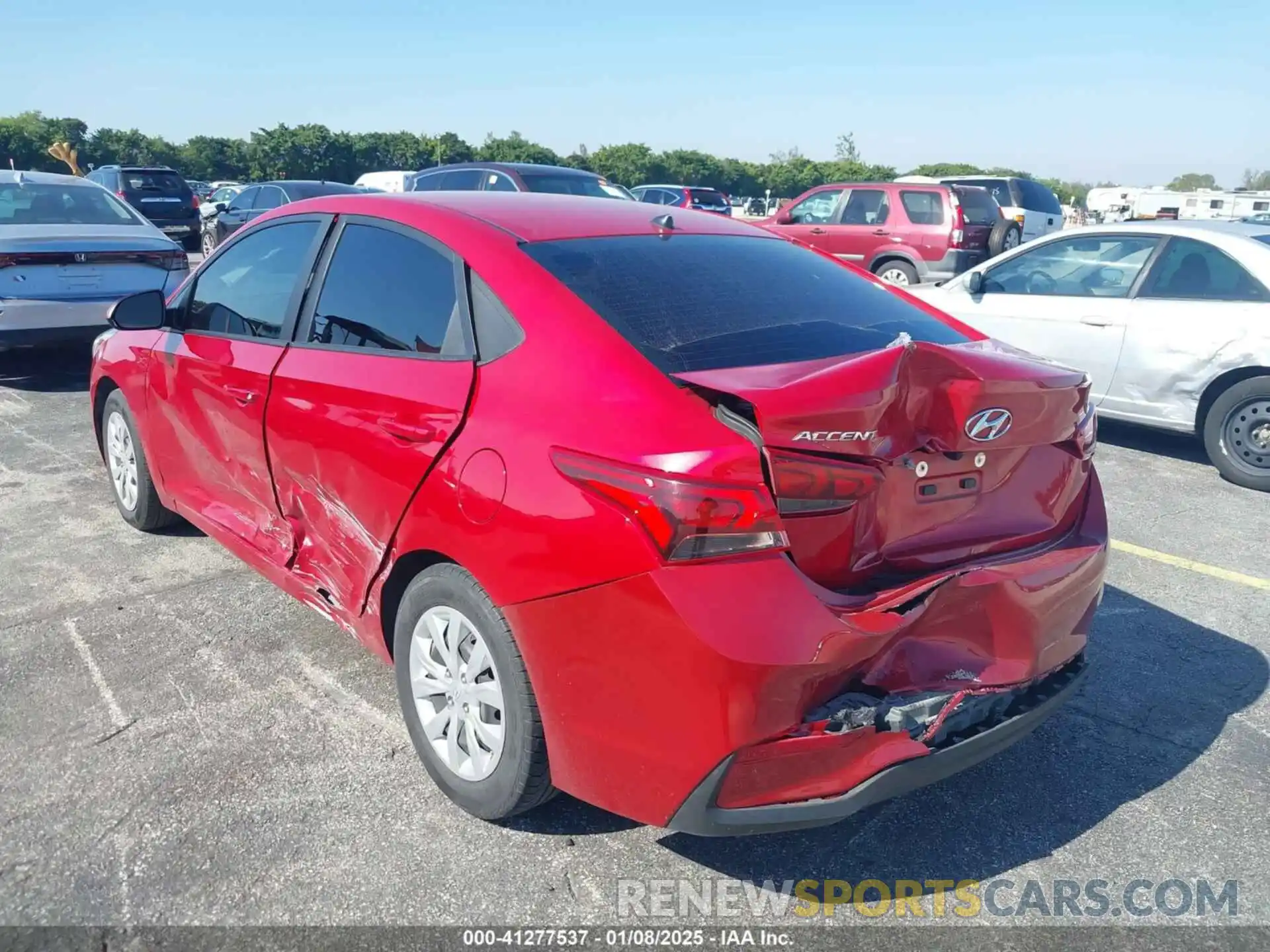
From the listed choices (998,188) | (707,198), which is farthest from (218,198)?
→ (998,188)

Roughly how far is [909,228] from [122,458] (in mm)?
10912

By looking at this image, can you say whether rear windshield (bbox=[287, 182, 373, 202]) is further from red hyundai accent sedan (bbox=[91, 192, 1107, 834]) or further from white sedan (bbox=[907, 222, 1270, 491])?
red hyundai accent sedan (bbox=[91, 192, 1107, 834])

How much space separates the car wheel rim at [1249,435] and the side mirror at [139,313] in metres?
6.06

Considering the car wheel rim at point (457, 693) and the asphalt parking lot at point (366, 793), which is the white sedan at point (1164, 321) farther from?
the car wheel rim at point (457, 693)

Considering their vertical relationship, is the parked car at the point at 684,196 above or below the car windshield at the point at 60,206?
below

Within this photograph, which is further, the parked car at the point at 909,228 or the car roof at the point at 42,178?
the parked car at the point at 909,228

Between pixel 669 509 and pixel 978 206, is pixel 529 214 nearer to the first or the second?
pixel 669 509

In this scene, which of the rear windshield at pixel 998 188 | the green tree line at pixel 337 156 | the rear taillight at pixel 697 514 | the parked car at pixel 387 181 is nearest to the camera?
the rear taillight at pixel 697 514

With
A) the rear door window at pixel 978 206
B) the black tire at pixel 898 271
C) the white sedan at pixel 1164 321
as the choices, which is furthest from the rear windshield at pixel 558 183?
the white sedan at pixel 1164 321

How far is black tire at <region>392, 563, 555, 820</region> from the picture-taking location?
7.77ft

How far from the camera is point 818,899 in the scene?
2.44m

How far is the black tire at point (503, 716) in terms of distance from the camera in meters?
2.37

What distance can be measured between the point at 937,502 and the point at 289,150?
58068 mm

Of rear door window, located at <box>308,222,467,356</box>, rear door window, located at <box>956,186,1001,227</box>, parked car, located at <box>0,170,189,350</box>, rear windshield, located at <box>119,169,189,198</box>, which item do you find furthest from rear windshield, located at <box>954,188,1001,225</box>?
rear windshield, located at <box>119,169,189,198</box>
